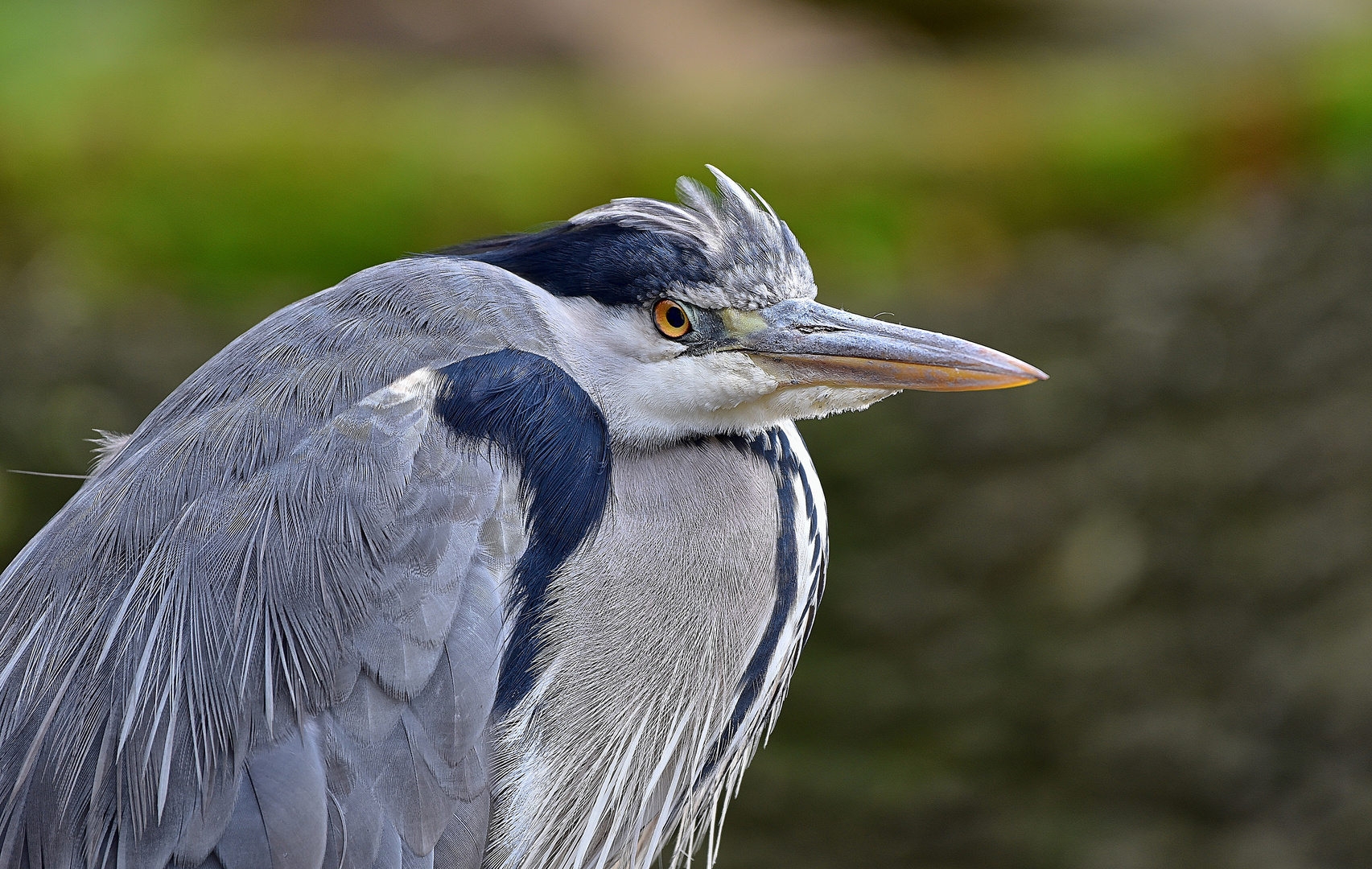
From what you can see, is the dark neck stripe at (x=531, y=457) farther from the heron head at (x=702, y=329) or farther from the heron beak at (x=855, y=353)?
the heron beak at (x=855, y=353)

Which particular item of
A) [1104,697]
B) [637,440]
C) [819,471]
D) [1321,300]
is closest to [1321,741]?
[1104,697]

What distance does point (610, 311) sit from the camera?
185cm

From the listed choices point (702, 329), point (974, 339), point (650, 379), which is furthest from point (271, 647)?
point (974, 339)

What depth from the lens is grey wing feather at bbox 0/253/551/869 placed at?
1.56 m

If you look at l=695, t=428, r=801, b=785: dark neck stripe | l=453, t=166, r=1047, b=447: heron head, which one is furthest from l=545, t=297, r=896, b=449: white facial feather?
l=695, t=428, r=801, b=785: dark neck stripe

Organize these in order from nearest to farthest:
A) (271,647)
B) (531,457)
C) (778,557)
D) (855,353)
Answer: (271,647)
(531,457)
(855,353)
(778,557)

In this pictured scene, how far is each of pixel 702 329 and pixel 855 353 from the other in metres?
0.23

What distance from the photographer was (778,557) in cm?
200

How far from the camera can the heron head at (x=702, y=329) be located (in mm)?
1823

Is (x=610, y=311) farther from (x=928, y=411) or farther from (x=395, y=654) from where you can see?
(x=928, y=411)

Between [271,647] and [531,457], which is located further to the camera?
[531,457]

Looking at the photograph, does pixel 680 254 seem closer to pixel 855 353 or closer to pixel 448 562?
pixel 855 353

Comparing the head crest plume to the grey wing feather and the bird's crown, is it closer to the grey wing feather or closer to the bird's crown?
the bird's crown

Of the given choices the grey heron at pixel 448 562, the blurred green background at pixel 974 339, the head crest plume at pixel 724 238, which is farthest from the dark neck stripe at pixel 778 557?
the blurred green background at pixel 974 339
